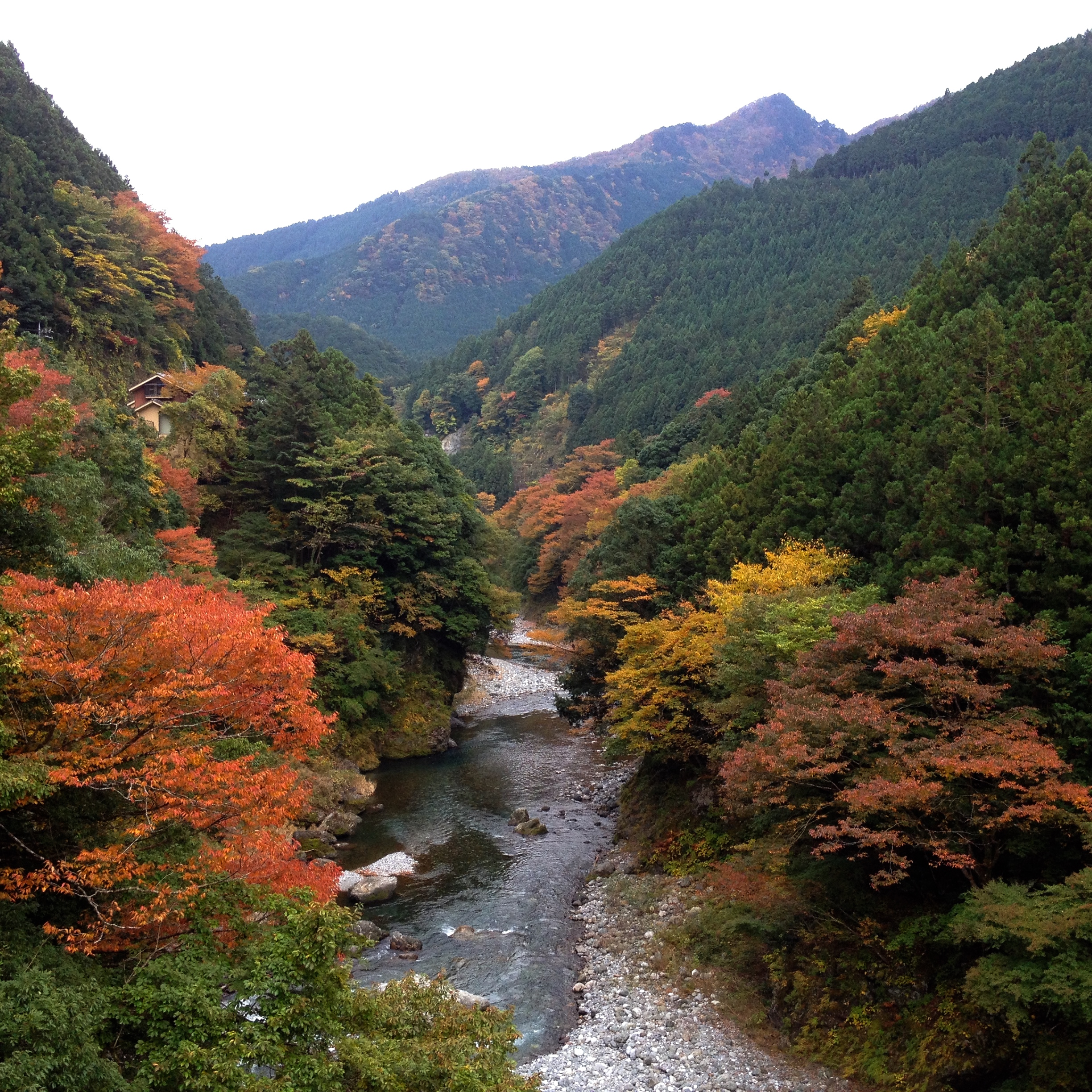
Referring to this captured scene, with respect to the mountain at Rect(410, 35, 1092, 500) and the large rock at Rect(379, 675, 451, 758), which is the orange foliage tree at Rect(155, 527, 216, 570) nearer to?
the large rock at Rect(379, 675, 451, 758)

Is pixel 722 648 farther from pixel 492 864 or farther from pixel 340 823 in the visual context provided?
pixel 340 823

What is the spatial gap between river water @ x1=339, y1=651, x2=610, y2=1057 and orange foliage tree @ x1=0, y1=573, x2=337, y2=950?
6.33 m

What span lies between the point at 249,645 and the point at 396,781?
66.6 feet

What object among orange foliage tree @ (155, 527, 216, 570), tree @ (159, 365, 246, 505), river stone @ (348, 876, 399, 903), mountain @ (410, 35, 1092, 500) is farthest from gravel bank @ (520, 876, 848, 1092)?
mountain @ (410, 35, 1092, 500)

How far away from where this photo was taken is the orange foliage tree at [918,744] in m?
12.0

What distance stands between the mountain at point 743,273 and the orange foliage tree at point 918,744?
53.0 meters

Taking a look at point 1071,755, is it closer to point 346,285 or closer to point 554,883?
point 554,883

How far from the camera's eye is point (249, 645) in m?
12.2

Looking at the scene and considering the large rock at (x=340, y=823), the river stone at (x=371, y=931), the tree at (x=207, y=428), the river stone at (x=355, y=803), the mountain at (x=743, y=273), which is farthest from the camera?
the mountain at (x=743, y=273)

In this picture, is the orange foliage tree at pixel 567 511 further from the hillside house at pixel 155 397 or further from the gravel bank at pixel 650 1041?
the gravel bank at pixel 650 1041

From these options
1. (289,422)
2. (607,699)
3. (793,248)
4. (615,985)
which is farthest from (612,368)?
(615,985)

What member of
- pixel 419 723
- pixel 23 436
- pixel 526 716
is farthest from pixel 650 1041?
pixel 526 716

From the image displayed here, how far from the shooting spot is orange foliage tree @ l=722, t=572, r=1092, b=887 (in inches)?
471

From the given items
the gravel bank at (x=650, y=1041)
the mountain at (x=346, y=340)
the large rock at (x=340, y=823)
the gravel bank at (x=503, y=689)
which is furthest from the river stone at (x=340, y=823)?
the mountain at (x=346, y=340)
